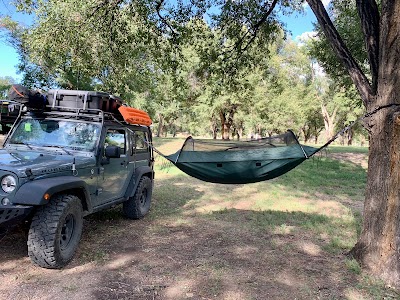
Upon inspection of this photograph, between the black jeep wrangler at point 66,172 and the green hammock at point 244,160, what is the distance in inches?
39.5

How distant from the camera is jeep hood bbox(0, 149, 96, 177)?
3.61m

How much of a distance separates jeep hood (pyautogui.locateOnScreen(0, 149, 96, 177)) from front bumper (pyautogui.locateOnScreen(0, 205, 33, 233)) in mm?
332

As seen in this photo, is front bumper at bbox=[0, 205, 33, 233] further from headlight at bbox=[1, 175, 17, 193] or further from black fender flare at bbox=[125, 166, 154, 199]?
black fender flare at bbox=[125, 166, 154, 199]

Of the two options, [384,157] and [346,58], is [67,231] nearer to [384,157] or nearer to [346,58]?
[384,157]

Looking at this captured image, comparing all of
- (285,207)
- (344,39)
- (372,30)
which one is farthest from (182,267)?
(344,39)

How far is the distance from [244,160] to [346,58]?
77.0 inches

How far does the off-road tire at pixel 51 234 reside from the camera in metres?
3.65

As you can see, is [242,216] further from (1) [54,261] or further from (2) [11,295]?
(2) [11,295]

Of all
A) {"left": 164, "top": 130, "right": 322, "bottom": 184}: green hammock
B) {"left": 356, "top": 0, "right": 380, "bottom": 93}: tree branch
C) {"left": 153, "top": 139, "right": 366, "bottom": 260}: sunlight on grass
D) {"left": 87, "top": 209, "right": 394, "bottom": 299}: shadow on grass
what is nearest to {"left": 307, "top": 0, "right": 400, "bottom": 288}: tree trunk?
{"left": 356, "top": 0, "right": 380, "bottom": 93}: tree branch

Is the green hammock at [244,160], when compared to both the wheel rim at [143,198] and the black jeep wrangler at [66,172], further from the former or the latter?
the wheel rim at [143,198]

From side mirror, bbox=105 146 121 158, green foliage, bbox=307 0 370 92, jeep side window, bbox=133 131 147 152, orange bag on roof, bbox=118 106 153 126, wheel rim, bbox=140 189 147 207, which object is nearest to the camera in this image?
side mirror, bbox=105 146 121 158

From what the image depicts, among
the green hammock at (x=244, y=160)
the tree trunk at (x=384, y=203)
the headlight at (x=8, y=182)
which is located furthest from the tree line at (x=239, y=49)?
the headlight at (x=8, y=182)

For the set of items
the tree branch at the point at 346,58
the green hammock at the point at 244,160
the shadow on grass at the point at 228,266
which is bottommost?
the shadow on grass at the point at 228,266

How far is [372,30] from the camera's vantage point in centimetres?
432
